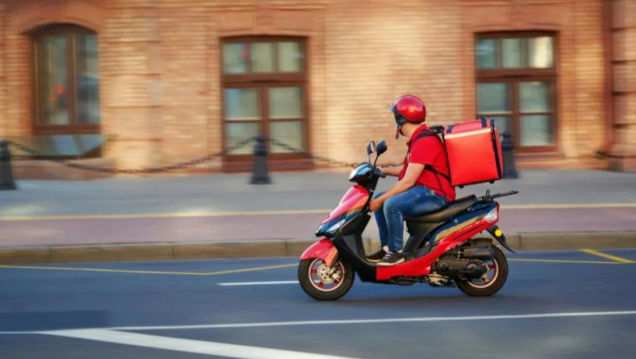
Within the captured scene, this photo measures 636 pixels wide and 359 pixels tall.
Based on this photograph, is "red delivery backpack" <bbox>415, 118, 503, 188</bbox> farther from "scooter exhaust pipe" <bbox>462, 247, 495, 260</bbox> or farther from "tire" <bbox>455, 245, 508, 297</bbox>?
"tire" <bbox>455, 245, 508, 297</bbox>

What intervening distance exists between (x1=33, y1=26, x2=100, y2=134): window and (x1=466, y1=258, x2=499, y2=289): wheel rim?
13.3m

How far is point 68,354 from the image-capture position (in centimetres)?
Answer: 689

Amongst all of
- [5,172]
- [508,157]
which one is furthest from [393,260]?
[5,172]

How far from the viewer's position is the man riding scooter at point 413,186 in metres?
8.93

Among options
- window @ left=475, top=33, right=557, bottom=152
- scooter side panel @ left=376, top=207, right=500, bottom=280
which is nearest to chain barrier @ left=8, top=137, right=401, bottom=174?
window @ left=475, top=33, right=557, bottom=152

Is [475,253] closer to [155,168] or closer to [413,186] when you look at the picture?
[413,186]

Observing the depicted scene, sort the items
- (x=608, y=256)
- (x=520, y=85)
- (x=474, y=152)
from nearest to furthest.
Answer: (x=474, y=152) < (x=608, y=256) < (x=520, y=85)

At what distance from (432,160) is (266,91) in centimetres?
1264

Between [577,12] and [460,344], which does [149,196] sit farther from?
[460,344]

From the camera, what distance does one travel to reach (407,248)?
902 centimetres

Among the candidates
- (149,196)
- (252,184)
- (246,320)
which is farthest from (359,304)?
(252,184)

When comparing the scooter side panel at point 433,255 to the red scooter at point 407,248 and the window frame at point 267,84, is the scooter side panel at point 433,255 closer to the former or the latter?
the red scooter at point 407,248

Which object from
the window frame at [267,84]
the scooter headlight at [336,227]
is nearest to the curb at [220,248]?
the scooter headlight at [336,227]

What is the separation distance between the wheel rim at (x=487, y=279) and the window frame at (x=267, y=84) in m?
12.3
